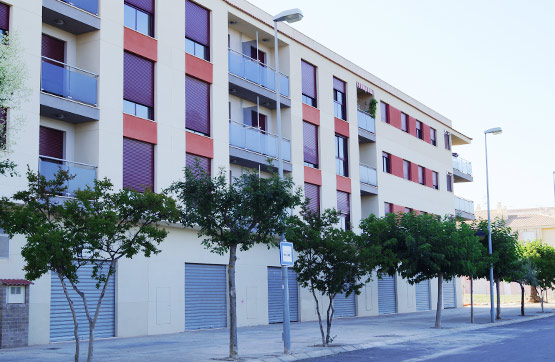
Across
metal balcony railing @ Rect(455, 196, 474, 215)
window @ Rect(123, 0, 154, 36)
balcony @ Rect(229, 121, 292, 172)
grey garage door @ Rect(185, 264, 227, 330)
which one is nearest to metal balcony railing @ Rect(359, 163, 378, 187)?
balcony @ Rect(229, 121, 292, 172)

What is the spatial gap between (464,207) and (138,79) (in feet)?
110

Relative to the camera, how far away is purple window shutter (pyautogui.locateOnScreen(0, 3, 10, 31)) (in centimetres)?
1903

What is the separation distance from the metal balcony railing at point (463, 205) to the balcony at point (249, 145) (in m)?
23.9

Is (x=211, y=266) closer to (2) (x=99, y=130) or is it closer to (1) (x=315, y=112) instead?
(2) (x=99, y=130)

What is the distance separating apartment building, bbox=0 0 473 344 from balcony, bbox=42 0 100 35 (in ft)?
0.15

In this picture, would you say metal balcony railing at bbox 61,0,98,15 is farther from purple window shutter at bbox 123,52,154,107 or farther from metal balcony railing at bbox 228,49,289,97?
metal balcony railing at bbox 228,49,289,97

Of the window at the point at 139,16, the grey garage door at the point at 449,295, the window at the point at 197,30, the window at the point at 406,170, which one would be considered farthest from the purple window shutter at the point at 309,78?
the grey garage door at the point at 449,295

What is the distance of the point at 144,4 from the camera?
2420cm

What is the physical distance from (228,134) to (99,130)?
691cm

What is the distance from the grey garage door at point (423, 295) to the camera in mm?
43000

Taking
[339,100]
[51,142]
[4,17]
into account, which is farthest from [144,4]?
[339,100]

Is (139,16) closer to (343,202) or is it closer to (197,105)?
(197,105)

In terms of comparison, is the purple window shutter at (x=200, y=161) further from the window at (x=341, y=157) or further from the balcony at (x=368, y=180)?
the balcony at (x=368, y=180)

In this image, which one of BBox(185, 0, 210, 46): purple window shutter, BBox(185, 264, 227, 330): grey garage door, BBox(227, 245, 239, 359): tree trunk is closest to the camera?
BBox(227, 245, 239, 359): tree trunk
